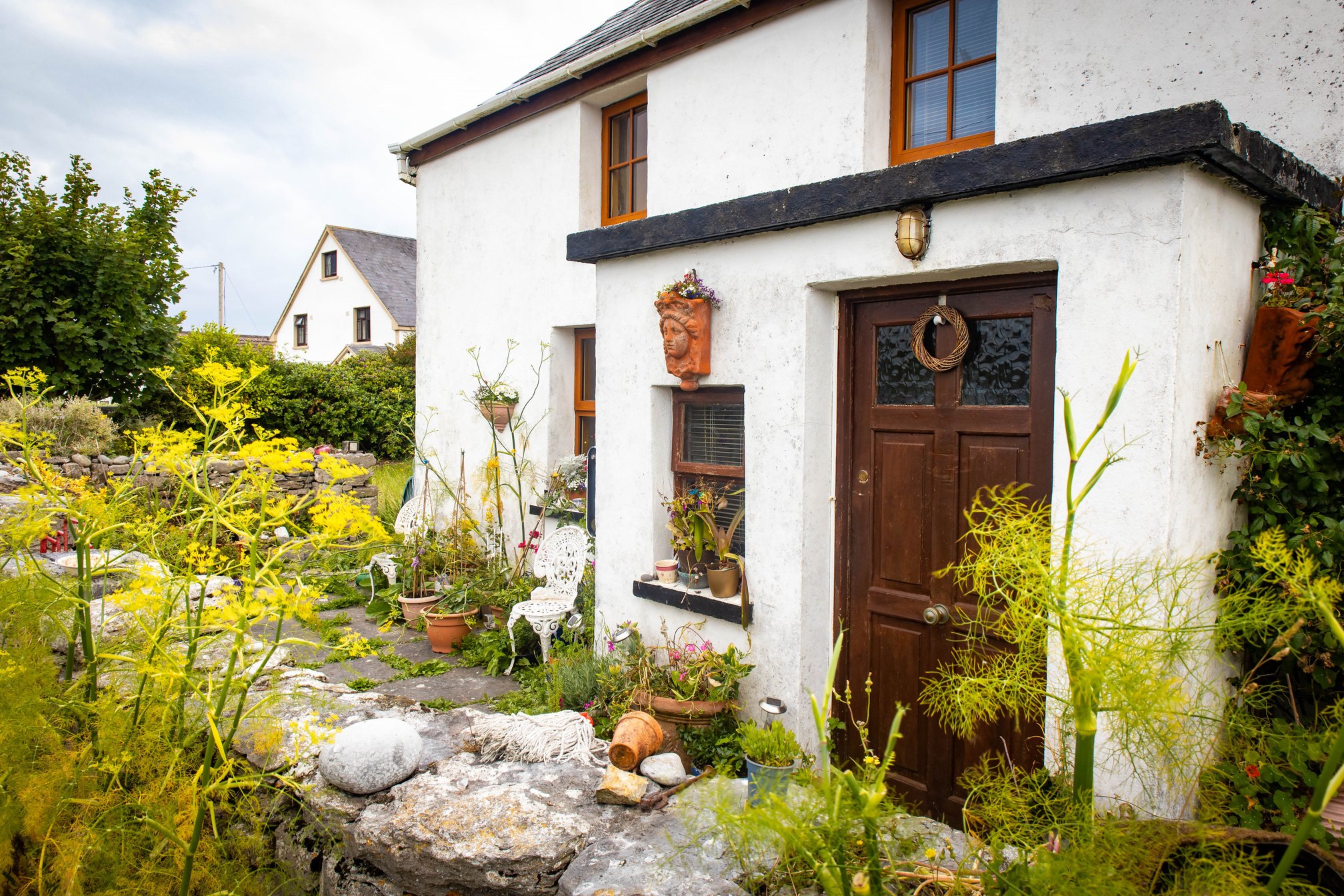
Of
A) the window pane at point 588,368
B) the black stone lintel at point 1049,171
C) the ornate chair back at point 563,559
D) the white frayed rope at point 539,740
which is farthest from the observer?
the window pane at point 588,368

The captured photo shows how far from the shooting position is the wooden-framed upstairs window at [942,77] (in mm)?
4375

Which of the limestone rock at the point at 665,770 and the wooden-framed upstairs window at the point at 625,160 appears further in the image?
the wooden-framed upstairs window at the point at 625,160

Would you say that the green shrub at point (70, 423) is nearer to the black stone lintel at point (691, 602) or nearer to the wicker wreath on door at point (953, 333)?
the black stone lintel at point (691, 602)

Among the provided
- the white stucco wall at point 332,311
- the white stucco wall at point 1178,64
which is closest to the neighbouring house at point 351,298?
the white stucco wall at point 332,311

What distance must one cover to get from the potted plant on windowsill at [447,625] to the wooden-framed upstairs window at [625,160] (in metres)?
3.81

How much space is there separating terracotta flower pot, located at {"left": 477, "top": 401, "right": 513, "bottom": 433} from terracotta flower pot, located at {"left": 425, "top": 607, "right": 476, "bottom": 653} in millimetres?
1948

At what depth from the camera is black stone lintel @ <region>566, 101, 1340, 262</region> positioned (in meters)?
2.59

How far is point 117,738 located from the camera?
104 inches

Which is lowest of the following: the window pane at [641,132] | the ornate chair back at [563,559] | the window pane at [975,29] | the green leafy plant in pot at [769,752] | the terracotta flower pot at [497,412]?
the green leafy plant in pot at [769,752]

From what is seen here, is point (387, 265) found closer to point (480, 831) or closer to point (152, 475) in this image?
point (152, 475)

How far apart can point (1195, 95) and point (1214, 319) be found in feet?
4.72

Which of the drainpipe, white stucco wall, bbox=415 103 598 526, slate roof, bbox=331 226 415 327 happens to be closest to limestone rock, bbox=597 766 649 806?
white stucco wall, bbox=415 103 598 526

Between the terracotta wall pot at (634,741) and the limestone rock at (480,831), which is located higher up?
the terracotta wall pot at (634,741)

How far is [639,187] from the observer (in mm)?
6762
